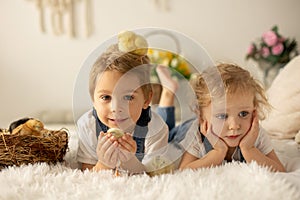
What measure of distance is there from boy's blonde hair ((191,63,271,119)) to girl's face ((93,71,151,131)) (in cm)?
17

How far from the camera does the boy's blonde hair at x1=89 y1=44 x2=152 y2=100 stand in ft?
3.72

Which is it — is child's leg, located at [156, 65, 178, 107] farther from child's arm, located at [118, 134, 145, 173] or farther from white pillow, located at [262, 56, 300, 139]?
child's arm, located at [118, 134, 145, 173]

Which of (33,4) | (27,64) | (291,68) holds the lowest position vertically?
(27,64)

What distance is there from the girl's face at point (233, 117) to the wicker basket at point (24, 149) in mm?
436

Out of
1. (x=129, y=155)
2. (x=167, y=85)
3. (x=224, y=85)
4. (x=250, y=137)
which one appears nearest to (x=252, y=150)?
(x=250, y=137)

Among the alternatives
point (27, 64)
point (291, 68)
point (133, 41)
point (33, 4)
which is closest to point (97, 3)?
point (33, 4)

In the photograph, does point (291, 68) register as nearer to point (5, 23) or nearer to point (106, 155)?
point (106, 155)

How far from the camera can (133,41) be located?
3.86 feet

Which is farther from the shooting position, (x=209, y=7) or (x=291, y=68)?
(x=209, y=7)

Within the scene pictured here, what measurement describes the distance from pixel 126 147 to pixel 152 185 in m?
0.14

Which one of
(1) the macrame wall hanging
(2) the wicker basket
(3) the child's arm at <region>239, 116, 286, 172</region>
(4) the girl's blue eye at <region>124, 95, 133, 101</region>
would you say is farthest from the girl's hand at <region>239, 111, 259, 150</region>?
(1) the macrame wall hanging

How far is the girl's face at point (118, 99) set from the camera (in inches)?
43.9

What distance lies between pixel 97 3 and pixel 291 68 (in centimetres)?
167

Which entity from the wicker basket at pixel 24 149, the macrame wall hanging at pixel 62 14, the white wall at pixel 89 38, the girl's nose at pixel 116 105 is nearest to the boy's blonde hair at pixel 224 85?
the girl's nose at pixel 116 105
